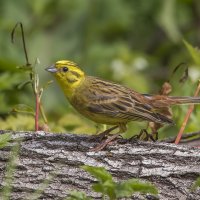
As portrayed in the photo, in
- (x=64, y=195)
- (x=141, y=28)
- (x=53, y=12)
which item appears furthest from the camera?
(x=141, y=28)

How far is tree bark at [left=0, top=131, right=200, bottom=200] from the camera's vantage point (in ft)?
16.5

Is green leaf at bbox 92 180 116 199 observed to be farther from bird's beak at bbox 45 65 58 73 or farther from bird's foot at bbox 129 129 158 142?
bird's beak at bbox 45 65 58 73

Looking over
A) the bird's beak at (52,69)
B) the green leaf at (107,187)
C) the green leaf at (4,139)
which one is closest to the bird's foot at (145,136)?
the bird's beak at (52,69)

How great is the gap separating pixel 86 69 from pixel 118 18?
2.99 ft

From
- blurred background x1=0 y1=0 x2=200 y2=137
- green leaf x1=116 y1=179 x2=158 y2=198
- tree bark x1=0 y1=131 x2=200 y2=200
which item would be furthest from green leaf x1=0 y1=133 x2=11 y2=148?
blurred background x1=0 y1=0 x2=200 y2=137

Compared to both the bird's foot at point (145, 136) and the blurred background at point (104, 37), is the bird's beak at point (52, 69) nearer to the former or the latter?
the bird's foot at point (145, 136)

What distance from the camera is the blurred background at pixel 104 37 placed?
→ 9.69m

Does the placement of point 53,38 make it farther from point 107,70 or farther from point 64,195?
point 64,195

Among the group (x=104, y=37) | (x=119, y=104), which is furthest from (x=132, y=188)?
(x=104, y=37)

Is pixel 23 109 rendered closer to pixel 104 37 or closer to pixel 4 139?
pixel 4 139

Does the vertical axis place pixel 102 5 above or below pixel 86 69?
above

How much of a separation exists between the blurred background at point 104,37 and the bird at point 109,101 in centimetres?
295

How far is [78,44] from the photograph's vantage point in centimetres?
1024

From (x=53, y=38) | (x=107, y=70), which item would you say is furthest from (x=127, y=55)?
(x=53, y=38)
